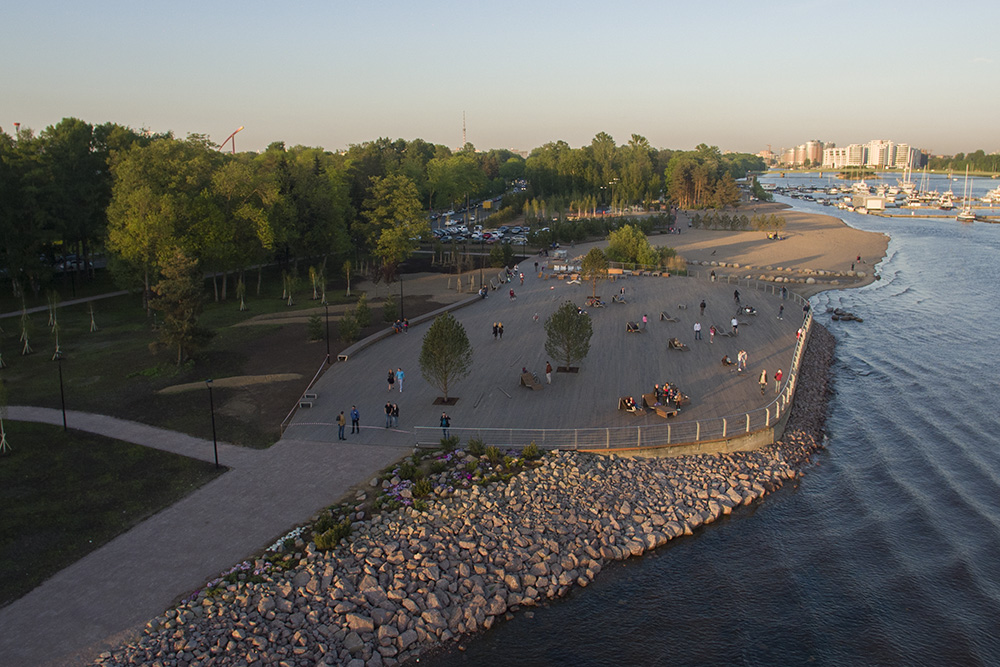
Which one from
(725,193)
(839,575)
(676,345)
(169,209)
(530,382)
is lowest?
(839,575)

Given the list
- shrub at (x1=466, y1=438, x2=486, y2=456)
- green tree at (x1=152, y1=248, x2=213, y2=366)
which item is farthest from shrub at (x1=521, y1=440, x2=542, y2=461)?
green tree at (x1=152, y1=248, x2=213, y2=366)

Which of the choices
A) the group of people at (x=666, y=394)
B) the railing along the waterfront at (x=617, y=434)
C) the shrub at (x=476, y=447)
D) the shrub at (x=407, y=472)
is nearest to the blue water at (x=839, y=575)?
the railing along the waterfront at (x=617, y=434)

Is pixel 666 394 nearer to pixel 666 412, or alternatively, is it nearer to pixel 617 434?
pixel 666 412

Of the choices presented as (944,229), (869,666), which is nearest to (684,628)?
(869,666)

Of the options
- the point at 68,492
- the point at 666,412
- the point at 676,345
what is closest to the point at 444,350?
the point at 666,412

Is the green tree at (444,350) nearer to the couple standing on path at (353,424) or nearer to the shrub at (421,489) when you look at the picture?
the couple standing on path at (353,424)

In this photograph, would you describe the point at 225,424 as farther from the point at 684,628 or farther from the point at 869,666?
the point at 869,666

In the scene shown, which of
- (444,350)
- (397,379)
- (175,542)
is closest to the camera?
(175,542)
